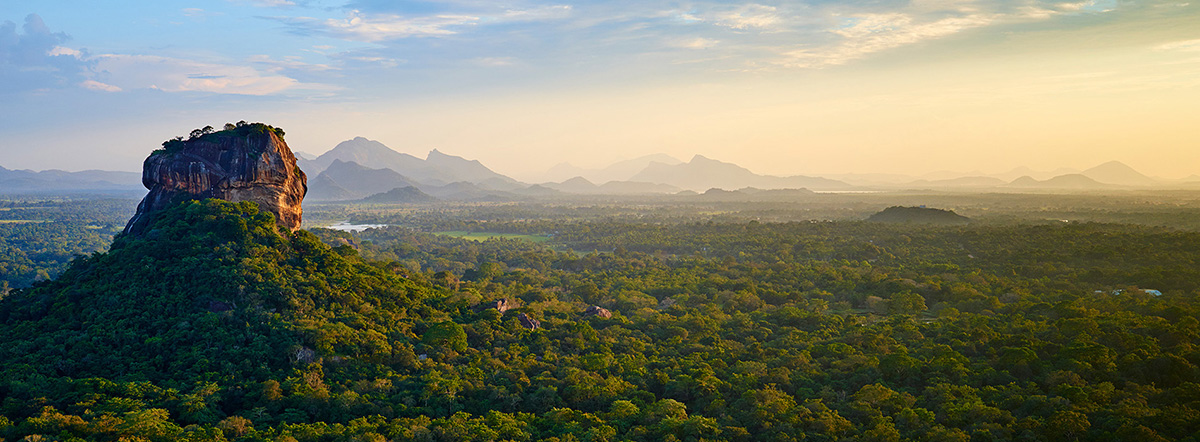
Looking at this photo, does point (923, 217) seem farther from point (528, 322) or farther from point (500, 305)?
point (528, 322)

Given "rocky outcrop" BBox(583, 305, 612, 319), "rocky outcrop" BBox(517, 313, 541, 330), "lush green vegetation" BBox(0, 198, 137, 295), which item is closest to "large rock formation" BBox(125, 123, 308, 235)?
"rocky outcrop" BBox(517, 313, 541, 330)

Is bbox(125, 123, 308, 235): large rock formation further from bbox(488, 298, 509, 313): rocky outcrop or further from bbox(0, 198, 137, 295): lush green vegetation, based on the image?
bbox(0, 198, 137, 295): lush green vegetation

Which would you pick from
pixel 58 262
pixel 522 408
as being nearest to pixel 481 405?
pixel 522 408

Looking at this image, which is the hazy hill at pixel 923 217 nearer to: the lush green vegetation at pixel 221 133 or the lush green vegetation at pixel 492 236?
the lush green vegetation at pixel 492 236

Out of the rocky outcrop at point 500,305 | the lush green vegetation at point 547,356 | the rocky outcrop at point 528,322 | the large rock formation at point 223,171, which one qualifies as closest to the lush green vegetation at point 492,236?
the lush green vegetation at point 547,356

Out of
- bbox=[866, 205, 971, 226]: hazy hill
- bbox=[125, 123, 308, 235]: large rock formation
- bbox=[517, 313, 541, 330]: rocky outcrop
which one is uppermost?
bbox=[125, 123, 308, 235]: large rock formation

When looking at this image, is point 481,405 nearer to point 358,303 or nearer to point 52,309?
point 358,303
